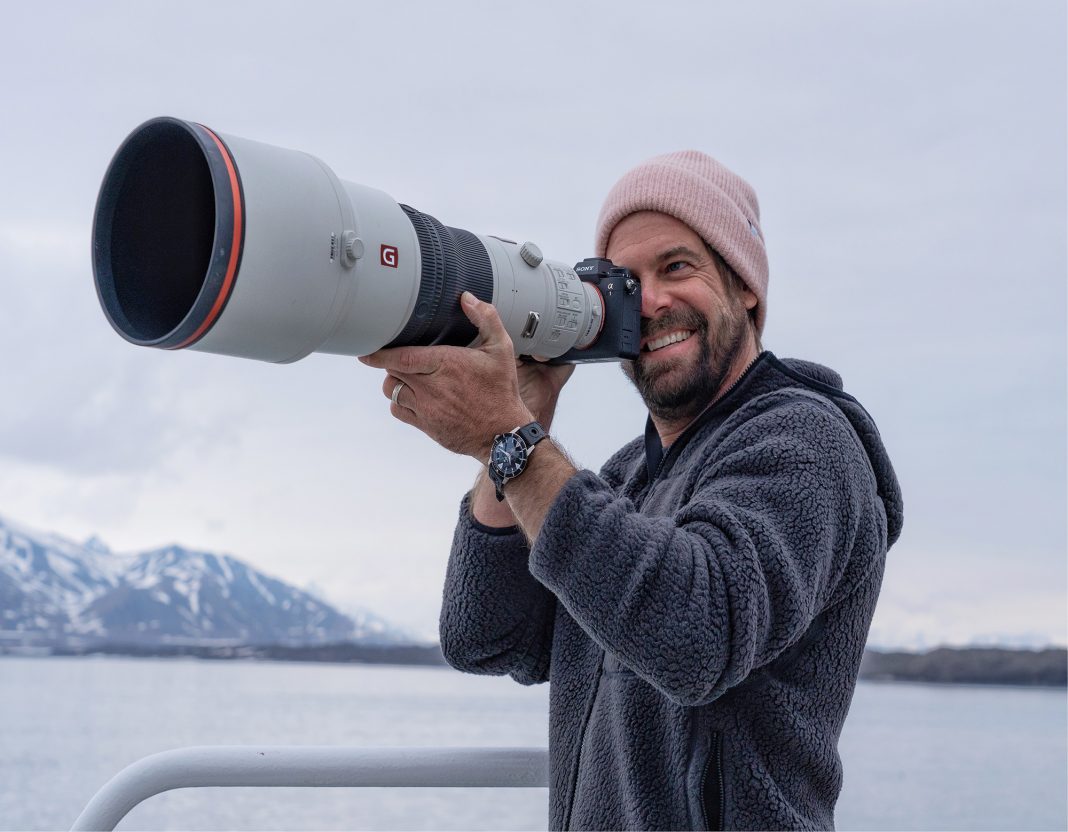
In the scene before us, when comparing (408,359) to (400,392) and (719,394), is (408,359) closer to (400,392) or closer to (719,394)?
(400,392)

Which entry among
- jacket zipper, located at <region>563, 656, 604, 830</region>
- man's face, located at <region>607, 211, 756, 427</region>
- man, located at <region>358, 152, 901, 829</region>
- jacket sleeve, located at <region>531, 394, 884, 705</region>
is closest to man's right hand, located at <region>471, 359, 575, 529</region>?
man, located at <region>358, 152, 901, 829</region>

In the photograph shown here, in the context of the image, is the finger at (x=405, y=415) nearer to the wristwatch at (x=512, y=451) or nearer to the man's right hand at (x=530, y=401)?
the wristwatch at (x=512, y=451)

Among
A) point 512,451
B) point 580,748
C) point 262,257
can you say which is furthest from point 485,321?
point 580,748

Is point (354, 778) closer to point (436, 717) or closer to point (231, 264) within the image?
point (231, 264)

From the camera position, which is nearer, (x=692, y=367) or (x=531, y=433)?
(x=531, y=433)

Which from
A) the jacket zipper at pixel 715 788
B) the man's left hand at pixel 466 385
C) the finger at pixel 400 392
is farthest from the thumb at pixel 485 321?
the jacket zipper at pixel 715 788

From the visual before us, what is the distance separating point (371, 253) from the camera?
151cm

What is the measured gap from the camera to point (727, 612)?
54.6 inches

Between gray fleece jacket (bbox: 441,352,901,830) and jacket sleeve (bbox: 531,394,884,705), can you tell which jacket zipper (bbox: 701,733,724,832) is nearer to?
gray fleece jacket (bbox: 441,352,901,830)

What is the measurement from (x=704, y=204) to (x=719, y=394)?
32 centimetres

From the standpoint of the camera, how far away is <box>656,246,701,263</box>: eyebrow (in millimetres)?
1976

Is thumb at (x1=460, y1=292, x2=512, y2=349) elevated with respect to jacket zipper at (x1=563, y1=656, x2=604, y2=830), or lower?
elevated

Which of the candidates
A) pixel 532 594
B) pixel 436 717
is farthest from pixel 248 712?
pixel 532 594

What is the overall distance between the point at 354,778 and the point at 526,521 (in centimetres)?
55
